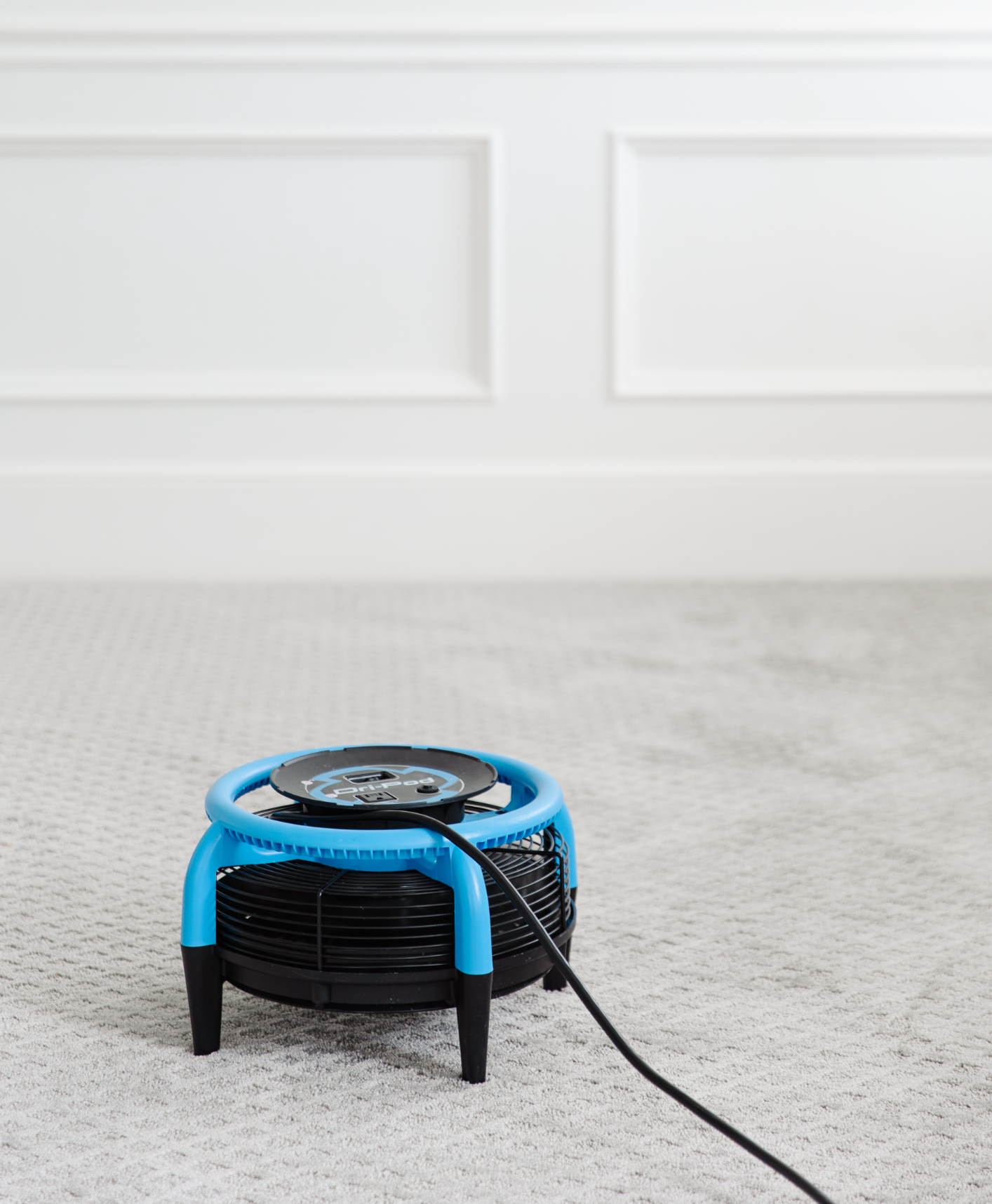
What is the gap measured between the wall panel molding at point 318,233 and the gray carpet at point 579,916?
389 mm

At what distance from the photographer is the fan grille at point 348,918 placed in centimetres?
63

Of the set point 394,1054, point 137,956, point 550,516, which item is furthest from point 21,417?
point 394,1054

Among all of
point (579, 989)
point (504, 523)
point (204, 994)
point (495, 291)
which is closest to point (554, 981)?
point (579, 989)

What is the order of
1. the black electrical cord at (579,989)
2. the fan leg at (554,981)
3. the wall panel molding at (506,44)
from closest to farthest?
the black electrical cord at (579,989), the fan leg at (554,981), the wall panel molding at (506,44)

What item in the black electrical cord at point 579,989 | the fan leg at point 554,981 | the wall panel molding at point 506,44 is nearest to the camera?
the black electrical cord at point 579,989

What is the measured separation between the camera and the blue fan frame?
2.04ft

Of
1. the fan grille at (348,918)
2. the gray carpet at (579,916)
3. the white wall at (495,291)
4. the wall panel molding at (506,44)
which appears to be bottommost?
the gray carpet at (579,916)

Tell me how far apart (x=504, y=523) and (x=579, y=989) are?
Answer: 1.38 m

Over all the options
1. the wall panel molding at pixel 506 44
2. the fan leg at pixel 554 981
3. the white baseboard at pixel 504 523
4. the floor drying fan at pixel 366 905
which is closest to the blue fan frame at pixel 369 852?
the floor drying fan at pixel 366 905

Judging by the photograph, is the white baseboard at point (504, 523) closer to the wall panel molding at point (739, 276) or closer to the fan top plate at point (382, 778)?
the wall panel molding at point (739, 276)

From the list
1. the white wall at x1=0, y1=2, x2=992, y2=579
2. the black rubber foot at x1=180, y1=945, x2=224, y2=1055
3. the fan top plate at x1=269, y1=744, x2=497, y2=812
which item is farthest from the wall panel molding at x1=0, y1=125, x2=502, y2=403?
the black rubber foot at x1=180, y1=945, x2=224, y2=1055

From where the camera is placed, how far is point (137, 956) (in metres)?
0.80

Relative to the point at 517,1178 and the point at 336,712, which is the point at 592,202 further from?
the point at 517,1178

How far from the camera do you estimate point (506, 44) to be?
6.26 feet
